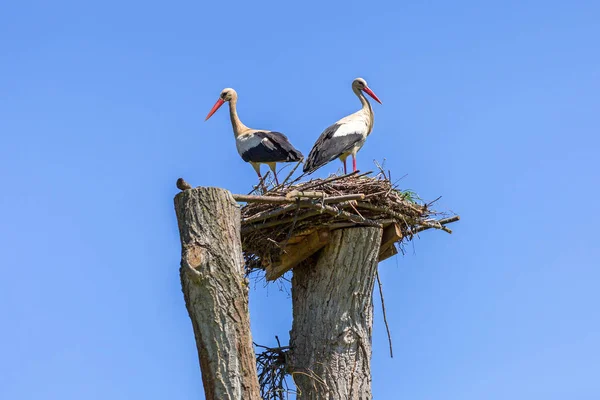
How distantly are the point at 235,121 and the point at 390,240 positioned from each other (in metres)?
3.99

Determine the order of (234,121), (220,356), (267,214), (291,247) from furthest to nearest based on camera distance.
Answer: (234,121) < (291,247) < (267,214) < (220,356)

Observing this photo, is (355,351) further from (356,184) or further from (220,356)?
(220,356)

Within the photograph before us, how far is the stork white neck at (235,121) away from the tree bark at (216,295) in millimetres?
5725

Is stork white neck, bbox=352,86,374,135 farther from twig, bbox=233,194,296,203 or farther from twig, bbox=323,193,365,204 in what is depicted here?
twig, bbox=233,194,296,203

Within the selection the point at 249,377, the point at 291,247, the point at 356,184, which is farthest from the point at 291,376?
the point at 249,377

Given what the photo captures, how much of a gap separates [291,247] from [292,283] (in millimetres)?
336

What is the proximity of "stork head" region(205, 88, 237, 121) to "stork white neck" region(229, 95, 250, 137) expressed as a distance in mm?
37

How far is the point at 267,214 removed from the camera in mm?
7469

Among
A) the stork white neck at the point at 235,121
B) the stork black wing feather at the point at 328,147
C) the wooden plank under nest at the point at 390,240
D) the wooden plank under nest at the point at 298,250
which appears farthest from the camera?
the stork white neck at the point at 235,121

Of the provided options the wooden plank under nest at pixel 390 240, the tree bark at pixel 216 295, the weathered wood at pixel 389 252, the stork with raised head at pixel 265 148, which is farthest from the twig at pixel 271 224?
the stork with raised head at pixel 265 148

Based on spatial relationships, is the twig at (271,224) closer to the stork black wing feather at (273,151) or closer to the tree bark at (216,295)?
the tree bark at (216,295)

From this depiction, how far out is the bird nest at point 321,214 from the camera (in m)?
7.46

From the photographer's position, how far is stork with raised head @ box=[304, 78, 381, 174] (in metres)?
9.51

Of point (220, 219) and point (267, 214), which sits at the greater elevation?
point (267, 214)
